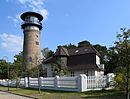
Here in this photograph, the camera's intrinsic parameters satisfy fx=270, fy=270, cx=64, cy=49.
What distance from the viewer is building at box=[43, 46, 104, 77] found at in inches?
1905

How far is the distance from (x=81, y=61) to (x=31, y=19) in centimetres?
1721

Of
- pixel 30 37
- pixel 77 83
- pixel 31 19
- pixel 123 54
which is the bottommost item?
pixel 77 83

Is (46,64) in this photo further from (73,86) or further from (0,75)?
(73,86)

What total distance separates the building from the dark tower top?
9987 millimetres

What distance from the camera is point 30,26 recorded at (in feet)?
198

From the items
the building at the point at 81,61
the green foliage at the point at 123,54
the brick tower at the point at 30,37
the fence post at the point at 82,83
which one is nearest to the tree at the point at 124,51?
the green foliage at the point at 123,54

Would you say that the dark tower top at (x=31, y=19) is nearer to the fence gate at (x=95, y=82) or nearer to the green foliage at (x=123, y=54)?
the fence gate at (x=95, y=82)

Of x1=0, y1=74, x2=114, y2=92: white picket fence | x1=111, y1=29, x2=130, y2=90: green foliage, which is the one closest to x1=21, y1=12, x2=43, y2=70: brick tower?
x1=0, y1=74, x2=114, y2=92: white picket fence

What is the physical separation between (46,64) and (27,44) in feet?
23.4

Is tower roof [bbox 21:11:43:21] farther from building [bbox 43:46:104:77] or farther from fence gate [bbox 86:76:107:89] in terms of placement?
fence gate [bbox 86:76:107:89]

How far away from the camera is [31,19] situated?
60656 mm

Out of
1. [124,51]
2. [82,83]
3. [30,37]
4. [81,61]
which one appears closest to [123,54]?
[124,51]

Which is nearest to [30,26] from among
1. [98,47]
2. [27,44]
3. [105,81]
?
[27,44]

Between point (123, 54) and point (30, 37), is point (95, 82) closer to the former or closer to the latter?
point (123, 54)
